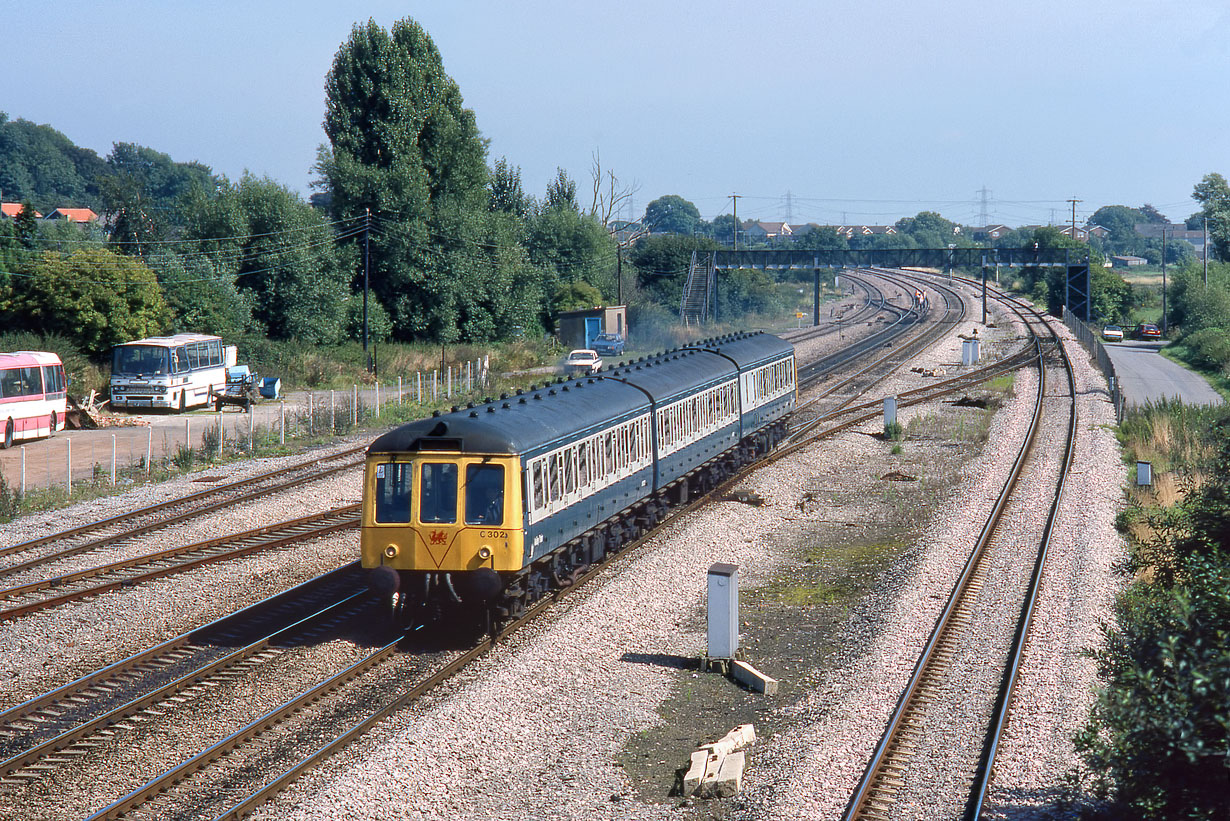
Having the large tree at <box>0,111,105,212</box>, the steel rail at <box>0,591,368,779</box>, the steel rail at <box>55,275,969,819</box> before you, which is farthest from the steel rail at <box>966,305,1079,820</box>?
the large tree at <box>0,111,105,212</box>

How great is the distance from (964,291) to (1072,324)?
3620cm

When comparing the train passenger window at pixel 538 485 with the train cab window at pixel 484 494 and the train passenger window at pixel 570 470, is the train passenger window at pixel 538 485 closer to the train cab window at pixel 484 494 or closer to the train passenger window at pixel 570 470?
the train cab window at pixel 484 494

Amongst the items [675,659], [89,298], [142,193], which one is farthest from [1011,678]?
[142,193]

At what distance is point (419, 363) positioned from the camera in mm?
49812

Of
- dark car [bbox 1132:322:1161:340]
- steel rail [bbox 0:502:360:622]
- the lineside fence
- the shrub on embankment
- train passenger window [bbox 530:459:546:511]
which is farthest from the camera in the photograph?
dark car [bbox 1132:322:1161:340]

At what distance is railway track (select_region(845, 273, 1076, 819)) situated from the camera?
32.3 ft

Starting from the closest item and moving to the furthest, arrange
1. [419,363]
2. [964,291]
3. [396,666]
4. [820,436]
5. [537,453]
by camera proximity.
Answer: [396,666], [537,453], [820,436], [419,363], [964,291]

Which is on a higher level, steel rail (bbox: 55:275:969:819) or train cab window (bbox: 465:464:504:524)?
train cab window (bbox: 465:464:504:524)

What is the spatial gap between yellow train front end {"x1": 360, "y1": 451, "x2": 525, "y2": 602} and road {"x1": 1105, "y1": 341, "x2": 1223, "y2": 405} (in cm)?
2967

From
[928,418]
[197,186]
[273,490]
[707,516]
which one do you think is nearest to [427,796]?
[707,516]

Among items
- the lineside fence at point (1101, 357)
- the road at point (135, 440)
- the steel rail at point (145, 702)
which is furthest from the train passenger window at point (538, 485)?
the lineside fence at point (1101, 357)

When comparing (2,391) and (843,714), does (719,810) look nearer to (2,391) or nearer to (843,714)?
(843,714)

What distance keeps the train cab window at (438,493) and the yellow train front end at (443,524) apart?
12 mm

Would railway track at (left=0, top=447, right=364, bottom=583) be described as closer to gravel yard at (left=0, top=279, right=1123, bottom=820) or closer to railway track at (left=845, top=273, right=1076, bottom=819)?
gravel yard at (left=0, top=279, right=1123, bottom=820)
